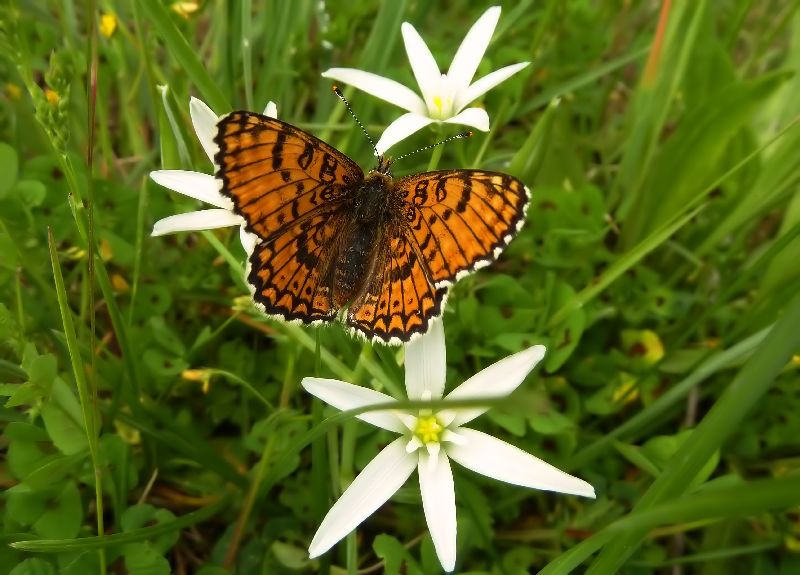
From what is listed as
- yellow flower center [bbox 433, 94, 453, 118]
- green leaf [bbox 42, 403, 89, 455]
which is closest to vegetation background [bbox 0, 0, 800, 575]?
green leaf [bbox 42, 403, 89, 455]

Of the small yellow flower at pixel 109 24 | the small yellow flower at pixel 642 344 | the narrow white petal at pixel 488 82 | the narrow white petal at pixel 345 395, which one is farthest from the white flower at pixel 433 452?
the small yellow flower at pixel 109 24

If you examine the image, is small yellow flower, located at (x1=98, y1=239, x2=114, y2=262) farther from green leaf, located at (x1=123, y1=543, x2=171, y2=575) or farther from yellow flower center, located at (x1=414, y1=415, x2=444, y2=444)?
yellow flower center, located at (x1=414, y1=415, x2=444, y2=444)

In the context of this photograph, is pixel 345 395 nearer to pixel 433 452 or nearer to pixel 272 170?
pixel 433 452

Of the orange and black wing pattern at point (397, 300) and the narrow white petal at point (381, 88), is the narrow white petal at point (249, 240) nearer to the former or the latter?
the orange and black wing pattern at point (397, 300)

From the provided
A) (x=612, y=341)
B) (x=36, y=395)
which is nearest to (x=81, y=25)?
(x=36, y=395)

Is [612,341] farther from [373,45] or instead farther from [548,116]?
[373,45]

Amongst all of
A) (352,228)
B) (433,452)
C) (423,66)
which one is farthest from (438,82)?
(433,452)
